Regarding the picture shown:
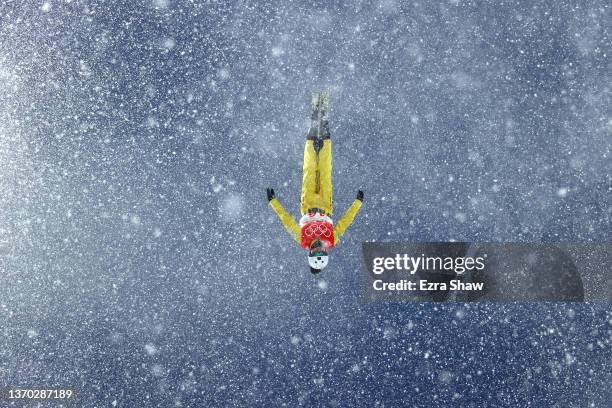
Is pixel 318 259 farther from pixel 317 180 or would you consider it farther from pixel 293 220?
pixel 317 180

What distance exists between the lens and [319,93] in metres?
5.93

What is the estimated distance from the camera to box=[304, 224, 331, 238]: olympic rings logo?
513cm

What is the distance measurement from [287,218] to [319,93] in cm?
160

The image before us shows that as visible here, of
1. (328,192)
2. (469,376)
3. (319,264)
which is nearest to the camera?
(319,264)

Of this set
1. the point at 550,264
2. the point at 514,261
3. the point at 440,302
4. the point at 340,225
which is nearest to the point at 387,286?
the point at 440,302

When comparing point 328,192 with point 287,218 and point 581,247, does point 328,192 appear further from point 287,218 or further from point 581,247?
point 581,247

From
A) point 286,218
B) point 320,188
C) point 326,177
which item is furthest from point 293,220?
point 326,177

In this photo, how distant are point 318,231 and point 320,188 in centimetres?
52

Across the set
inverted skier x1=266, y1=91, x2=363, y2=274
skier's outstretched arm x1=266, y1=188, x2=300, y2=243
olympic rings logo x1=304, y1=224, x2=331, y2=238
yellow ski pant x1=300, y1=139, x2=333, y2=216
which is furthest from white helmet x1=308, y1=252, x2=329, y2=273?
yellow ski pant x1=300, y1=139, x2=333, y2=216

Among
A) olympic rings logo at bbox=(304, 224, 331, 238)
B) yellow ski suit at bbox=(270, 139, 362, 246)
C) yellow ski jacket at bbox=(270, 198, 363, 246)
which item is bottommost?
olympic rings logo at bbox=(304, 224, 331, 238)

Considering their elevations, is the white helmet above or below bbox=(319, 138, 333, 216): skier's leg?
below

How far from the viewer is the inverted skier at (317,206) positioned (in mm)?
5125

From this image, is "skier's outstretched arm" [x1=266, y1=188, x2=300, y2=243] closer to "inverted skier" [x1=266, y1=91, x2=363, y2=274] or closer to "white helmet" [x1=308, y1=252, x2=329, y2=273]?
"inverted skier" [x1=266, y1=91, x2=363, y2=274]

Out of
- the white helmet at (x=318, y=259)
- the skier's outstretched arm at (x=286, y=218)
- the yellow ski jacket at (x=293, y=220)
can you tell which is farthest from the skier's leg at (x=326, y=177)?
the white helmet at (x=318, y=259)
